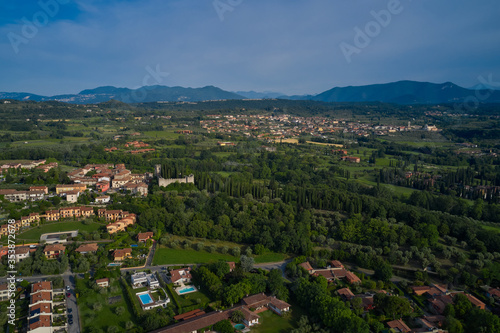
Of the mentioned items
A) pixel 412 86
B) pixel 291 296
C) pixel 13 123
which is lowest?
pixel 291 296

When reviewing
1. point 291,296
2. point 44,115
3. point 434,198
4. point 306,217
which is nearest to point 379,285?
point 291,296

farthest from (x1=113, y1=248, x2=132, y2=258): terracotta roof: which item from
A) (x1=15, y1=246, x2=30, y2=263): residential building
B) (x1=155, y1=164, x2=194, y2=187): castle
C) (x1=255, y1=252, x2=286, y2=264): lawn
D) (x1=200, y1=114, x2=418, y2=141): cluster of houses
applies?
(x1=200, y1=114, x2=418, y2=141): cluster of houses

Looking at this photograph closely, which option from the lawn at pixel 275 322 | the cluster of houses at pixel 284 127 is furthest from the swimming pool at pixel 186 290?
the cluster of houses at pixel 284 127

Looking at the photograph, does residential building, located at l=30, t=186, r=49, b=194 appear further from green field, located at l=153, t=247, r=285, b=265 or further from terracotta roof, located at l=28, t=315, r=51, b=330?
terracotta roof, located at l=28, t=315, r=51, b=330

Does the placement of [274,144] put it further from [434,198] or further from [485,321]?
[485,321]

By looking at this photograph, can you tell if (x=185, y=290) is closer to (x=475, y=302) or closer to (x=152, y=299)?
(x=152, y=299)
